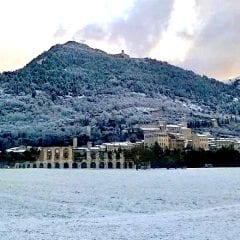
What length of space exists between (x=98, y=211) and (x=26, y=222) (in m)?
8.71

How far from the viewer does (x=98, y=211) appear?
49.9 meters

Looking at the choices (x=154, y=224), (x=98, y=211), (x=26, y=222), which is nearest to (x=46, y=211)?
(x=98, y=211)

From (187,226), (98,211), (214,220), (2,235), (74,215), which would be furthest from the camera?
(98,211)

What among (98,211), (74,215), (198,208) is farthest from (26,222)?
(198,208)

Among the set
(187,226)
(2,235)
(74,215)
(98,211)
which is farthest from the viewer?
(98,211)

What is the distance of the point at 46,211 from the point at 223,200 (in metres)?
18.4

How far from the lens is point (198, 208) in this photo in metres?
53.0

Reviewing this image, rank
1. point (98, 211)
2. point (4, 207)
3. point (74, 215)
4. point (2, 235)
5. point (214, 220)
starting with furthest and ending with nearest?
1. point (4, 207)
2. point (98, 211)
3. point (74, 215)
4. point (214, 220)
5. point (2, 235)

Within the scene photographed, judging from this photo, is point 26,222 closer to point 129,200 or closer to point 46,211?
point 46,211

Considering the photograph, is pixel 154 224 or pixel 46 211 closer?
pixel 154 224

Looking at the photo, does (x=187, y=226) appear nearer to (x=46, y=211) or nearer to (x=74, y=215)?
(x=74, y=215)

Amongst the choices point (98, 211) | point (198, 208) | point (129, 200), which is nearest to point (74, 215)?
point (98, 211)

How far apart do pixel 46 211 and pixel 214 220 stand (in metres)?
13.1

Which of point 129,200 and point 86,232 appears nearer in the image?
point 86,232
